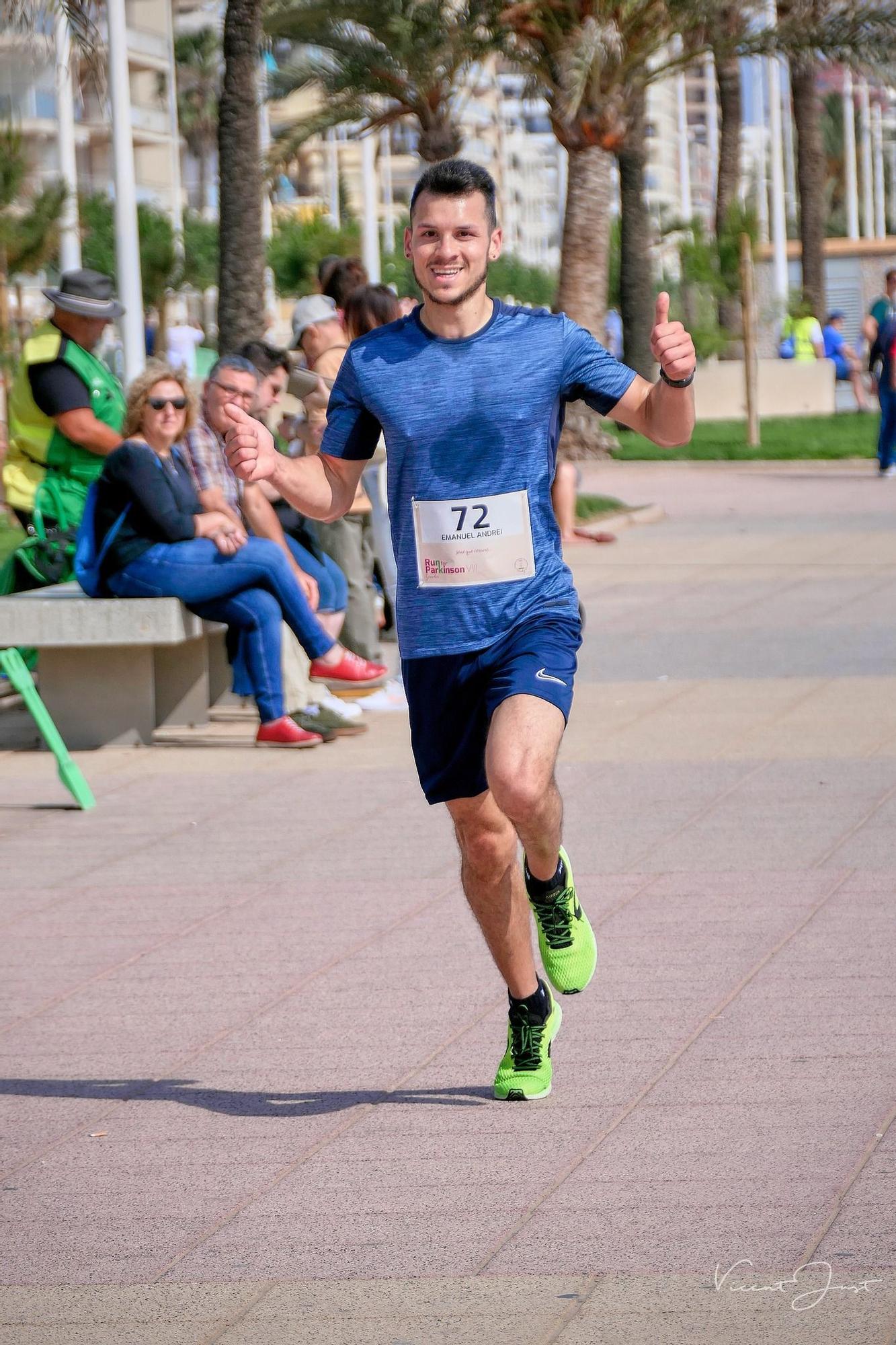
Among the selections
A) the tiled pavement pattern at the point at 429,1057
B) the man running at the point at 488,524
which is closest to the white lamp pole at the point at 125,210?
the tiled pavement pattern at the point at 429,1057

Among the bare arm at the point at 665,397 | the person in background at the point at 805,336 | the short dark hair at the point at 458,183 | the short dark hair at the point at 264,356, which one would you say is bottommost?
the bare arm at the point at 665,397

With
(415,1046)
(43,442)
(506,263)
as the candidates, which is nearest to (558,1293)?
(415,1046)

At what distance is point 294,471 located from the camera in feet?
15.6

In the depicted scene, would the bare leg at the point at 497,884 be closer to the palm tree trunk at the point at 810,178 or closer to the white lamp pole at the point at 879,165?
the palm tree trunk at the point at 810,178

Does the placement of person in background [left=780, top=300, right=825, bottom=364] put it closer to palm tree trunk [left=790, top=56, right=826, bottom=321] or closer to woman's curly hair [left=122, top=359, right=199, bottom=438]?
palm tree trunk [left=790, top=56, right=826, bottom=321]

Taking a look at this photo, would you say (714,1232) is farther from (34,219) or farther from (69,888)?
(34,219)

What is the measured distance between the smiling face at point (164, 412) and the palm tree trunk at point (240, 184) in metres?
6.48

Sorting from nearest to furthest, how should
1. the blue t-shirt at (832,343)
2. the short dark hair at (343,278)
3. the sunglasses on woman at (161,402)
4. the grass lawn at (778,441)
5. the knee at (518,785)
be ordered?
the knee at (518,785), the sunglasses on woman at (161,402), the short dark hair at (343,278), the grass lawn at (778,441), the blue t-shirt at (832,343)

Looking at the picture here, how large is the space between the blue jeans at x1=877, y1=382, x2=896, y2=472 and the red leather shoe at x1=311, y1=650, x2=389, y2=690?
40.7ft

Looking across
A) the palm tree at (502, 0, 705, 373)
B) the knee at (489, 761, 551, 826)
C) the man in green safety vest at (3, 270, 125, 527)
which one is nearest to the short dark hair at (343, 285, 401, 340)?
the man in green safety vest at (3, 270, 125, 527)

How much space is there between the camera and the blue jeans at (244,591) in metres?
9.10

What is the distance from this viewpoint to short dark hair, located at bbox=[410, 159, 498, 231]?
457 cm

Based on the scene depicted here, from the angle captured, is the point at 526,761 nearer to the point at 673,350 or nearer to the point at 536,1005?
the point at 536,1005

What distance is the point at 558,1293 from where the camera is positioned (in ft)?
11.8
